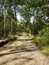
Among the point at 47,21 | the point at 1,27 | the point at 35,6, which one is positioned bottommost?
the point at 1,27

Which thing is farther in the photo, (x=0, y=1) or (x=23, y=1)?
(x=0, y=1)

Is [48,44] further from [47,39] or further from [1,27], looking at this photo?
[1,27]

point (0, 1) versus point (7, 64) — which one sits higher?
point (0, 1)

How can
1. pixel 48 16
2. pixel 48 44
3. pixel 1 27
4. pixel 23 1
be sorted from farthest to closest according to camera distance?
pixel 1 27
pixel 48 16
pixel 48 44
pixel 23 1

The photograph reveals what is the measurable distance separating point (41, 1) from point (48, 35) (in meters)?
8.11

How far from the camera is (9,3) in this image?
19250mm

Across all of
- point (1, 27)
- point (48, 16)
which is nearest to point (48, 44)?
point (48, 16)

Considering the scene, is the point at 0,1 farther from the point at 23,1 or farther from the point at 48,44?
the point at 48,44

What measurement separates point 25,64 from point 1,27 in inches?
2254

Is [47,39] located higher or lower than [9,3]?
lower

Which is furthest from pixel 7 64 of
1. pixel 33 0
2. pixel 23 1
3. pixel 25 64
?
pixel 33 0

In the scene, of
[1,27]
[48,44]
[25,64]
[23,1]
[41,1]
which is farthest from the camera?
[1,27]

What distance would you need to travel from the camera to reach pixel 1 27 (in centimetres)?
7044

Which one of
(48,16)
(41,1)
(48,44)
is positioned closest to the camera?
(41,1)
